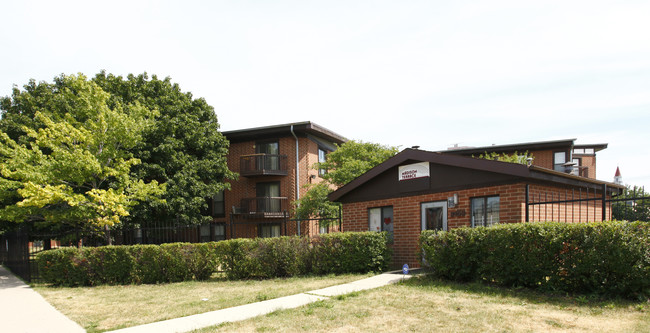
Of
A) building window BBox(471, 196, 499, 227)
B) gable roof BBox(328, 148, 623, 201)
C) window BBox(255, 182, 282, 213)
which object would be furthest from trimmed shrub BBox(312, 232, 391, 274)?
window BBox(255, 182, 282, 213)

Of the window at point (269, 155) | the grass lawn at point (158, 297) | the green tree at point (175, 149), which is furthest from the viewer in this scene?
the window at point (269, 155)

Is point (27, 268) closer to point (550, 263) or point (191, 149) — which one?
point (191, 149)

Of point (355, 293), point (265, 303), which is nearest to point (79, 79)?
point (265, 303)

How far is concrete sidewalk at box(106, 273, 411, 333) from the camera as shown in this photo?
644 cm

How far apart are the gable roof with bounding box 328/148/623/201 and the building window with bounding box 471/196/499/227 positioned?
829 millimetres

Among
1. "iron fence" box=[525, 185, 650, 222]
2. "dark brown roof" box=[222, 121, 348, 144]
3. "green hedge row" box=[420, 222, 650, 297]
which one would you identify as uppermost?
"dark brown roof" box=[222, 121, 348, 144]

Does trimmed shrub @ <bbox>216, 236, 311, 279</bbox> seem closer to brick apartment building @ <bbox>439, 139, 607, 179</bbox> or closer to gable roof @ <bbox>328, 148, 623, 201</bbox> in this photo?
gable roof @ <bbox>328, 148, 623, 201</bbox>

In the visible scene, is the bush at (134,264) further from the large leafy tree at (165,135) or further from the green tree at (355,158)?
the green tree at (355,158)

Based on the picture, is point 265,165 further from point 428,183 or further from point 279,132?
point 428,183

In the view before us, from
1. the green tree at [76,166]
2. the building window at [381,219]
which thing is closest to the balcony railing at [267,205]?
the green tree at [76,166]

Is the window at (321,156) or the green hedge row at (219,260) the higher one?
the window at (321,156)

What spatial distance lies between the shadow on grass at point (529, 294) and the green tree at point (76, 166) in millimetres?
10661

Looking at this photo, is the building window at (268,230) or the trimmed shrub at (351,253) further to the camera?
the building window at (268,230)

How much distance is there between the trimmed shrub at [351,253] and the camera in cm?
1146
